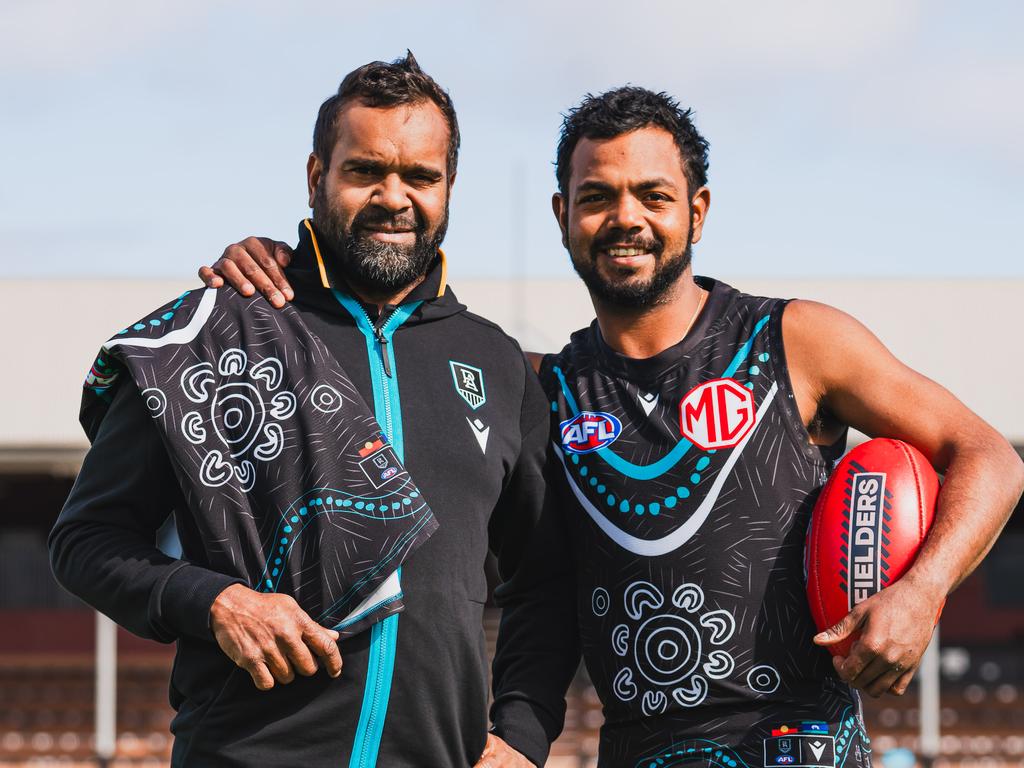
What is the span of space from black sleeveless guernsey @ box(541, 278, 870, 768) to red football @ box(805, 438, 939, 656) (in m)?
0.10

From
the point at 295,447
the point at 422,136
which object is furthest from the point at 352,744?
the point at 422,136

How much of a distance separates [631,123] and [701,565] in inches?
42.6

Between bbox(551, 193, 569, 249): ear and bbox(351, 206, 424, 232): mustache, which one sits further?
bbox(551, 193, 569, 249): ear

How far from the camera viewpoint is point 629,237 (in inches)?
128

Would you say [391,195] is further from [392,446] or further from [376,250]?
[392,446]

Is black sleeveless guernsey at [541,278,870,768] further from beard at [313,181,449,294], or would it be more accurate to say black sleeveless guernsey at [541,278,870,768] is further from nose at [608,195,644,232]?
beard at [313,181,449,294]

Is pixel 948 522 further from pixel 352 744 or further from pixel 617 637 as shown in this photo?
pixel 352 744

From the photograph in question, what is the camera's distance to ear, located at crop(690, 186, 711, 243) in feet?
11.2

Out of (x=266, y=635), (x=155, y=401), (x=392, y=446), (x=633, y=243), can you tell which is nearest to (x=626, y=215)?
(x=633, y=243)

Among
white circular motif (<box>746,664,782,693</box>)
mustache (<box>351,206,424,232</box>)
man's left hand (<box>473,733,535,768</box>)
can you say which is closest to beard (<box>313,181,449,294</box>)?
mustache (<box>351,206,424,232</box>)

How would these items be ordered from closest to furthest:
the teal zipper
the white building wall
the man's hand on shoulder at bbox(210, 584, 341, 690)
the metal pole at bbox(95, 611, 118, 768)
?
the man's hand on shoulder at bbox(210, 584, 341, 690) < the teal zipper < the metal pole at bbox(95, 611, 118, 768) < the white building wall

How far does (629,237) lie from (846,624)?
3.37 ft

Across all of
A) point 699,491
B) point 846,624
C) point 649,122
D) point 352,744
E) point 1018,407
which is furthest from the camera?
point 1018,407

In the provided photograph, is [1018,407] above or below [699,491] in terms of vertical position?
below
